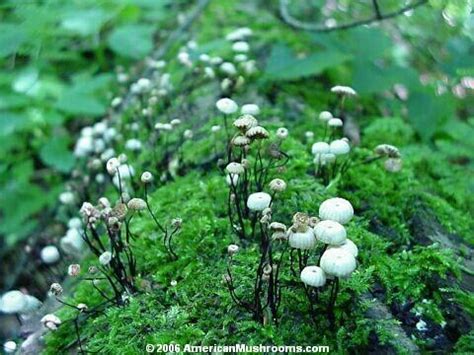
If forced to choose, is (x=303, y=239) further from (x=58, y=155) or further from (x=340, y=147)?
(x=58, y=155)

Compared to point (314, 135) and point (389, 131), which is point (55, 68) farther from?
point (389, 131)

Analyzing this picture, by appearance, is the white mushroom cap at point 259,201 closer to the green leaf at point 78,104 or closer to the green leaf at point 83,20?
the green leaf at point 78,104

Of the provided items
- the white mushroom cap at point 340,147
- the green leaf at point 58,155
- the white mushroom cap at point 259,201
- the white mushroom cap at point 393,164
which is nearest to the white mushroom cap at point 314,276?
the white mushroom cap at point 259,201

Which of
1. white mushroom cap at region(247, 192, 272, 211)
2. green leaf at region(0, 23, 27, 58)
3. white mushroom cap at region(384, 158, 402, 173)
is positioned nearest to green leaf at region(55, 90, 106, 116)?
green leaf at region(0, 23, 27, 58)

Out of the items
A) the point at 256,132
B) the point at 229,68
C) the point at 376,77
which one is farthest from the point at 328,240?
the point at 376,77

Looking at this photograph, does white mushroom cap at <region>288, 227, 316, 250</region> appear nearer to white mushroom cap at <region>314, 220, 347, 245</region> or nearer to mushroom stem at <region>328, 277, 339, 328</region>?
white mushroom cap at <region>314, 220, 347, 245</region>
